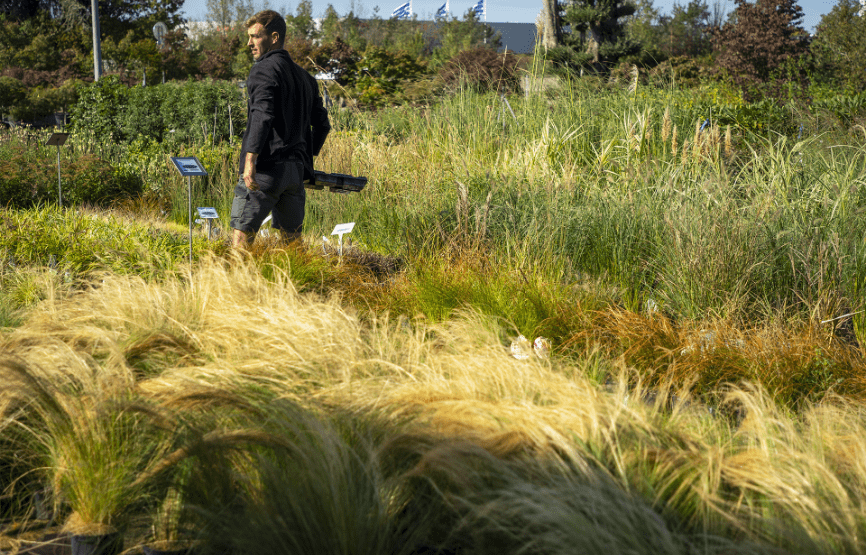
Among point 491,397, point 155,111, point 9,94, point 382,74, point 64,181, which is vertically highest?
point 382,74

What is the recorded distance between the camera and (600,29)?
79.6 feet

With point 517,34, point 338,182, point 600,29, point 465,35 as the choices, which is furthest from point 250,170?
point 517,34

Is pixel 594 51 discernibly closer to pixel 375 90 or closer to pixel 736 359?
pixel 375 90

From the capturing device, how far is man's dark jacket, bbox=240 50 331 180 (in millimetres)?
4605

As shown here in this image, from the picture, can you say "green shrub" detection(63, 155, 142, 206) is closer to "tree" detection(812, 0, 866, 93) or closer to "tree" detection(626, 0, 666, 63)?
"tree" detection(812, 0, 866, 93)

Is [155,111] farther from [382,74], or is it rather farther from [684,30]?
[684,30]

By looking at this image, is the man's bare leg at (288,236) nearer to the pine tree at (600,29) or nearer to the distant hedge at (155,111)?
the distant hedge at (155,111)

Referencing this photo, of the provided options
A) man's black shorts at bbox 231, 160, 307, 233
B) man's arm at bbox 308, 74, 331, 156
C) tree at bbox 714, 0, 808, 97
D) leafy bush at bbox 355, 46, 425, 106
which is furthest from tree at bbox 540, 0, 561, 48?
man's black shorts at bbox 231, 160, 307, 233

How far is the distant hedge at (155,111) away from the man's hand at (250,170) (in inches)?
275

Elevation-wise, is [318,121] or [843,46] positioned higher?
[843,46]

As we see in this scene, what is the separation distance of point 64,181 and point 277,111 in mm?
4630

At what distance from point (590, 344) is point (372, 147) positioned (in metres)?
5.12

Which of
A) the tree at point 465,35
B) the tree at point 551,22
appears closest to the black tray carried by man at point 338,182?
the tree at point 551,22

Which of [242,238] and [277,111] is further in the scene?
[242,238]
